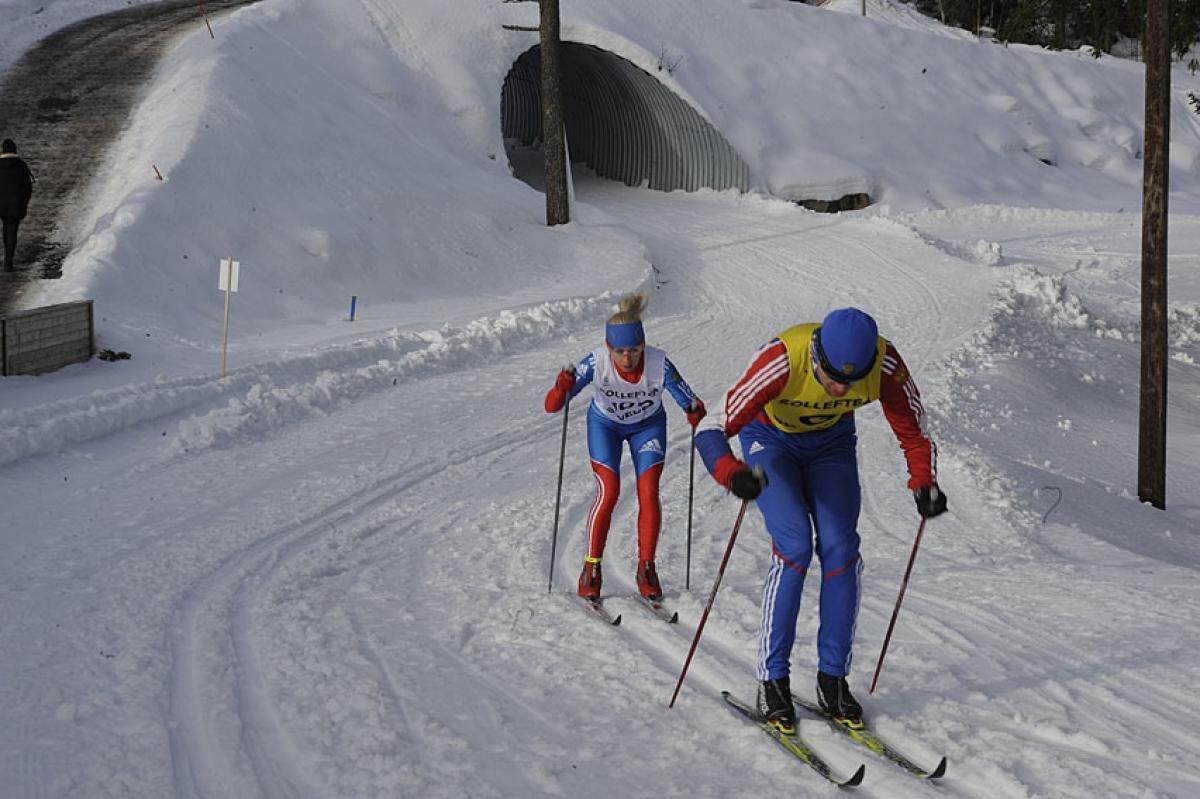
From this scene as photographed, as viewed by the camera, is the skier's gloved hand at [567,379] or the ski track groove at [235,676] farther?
the skier's gloved hand at [567,379]

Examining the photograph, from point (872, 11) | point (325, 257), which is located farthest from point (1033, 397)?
point (872, 11)

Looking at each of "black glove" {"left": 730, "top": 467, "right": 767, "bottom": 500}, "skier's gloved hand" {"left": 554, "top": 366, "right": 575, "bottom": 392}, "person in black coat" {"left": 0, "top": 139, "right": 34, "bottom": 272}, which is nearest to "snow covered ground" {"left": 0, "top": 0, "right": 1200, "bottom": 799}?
"person in black coat" {"left": 0, "top": 139, "right": 34, "bottom": 272}

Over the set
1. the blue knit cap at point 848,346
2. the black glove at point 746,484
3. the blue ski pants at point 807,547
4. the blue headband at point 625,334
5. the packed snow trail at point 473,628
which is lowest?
the packed snow trail at point 473,628

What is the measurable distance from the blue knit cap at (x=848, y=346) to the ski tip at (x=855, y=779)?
1616 millimetres

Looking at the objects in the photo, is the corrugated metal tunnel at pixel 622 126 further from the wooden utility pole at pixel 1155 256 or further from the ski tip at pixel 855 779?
the ski tip at pixel 855 779

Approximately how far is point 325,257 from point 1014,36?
43.9 metres

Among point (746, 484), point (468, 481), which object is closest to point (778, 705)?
point (746, 484)

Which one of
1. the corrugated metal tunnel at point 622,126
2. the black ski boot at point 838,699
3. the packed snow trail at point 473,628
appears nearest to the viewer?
the packed snow trail at point 473,628

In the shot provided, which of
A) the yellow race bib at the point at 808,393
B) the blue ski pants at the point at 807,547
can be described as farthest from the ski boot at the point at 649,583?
the yellow race bib at the point at 808,393

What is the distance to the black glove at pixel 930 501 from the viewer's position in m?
5.52

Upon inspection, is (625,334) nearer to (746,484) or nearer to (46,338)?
(746,484)

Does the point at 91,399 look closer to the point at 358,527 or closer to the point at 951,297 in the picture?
the point at 358,527

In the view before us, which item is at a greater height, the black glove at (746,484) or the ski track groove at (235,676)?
Result: the black glove at (746,484)

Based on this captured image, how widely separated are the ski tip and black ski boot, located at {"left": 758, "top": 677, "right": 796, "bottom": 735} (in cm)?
49
